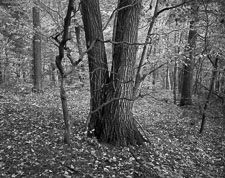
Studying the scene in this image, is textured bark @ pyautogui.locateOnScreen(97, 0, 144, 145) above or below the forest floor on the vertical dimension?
above

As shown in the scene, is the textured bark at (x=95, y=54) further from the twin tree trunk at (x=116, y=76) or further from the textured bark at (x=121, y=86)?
the textured bark at (x=121, y=86)

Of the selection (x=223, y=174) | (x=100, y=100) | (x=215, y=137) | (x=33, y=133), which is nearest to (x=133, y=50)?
(x=100, y=100)

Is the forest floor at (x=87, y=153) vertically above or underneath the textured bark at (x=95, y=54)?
underneath

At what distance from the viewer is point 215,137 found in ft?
21.3

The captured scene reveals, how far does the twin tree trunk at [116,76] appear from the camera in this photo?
4.45 meters

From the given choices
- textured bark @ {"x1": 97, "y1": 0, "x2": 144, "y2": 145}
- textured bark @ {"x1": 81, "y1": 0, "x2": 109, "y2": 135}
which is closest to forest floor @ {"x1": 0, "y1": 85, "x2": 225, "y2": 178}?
textured bark @ {"x1": 97, "y1": 0, "x2": 144, "y2": 145}

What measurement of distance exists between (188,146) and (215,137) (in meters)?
1.83

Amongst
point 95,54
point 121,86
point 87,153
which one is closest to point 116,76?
point 121,86

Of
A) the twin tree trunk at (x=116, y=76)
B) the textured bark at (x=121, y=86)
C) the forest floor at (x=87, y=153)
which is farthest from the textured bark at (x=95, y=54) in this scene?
the forest floor at (x=87, y=153)

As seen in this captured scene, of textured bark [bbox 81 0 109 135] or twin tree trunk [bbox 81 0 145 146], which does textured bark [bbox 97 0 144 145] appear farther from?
textured bark [bbox 81 0 109 135]

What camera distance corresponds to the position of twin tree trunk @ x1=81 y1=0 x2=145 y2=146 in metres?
4.45

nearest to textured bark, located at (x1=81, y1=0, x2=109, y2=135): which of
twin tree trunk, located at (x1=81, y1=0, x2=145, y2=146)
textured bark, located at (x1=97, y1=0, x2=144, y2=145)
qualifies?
twin tree trunk, located at (x1=81, y1=0, x2=145, y2=146)

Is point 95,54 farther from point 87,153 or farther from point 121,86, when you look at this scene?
point 87,153

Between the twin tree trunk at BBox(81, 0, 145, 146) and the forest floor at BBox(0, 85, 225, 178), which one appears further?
the twin tree trunk at BBox(81, 0, 145, 146)
